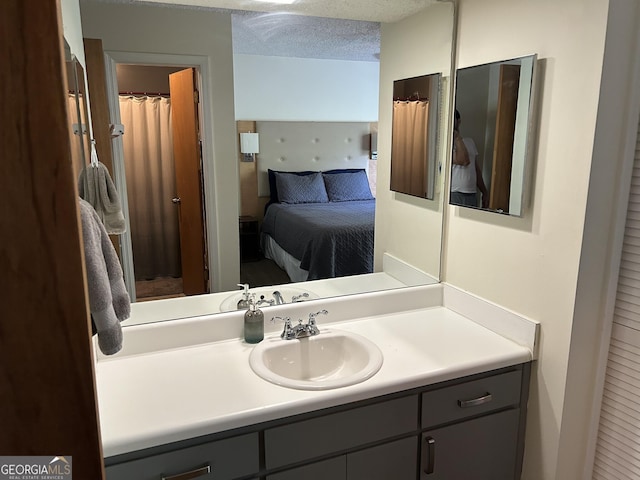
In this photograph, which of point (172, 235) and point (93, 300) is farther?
point (172, 235)

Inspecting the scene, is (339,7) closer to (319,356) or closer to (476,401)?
(319,356)

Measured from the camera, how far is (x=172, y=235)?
5.94ft

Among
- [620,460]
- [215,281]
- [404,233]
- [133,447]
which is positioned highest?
[404,233]

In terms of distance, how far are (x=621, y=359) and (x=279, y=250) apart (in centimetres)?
127

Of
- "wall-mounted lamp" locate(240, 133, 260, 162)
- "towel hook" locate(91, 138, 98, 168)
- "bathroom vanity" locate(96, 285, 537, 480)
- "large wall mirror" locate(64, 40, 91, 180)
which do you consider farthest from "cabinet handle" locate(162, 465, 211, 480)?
"wall-mounted lamp" locate(240, 133, 260, 162)

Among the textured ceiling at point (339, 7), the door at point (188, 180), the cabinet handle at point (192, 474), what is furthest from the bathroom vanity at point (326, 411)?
the textured ceiling at point (339, 7)

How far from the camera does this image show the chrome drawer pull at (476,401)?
1.61 m

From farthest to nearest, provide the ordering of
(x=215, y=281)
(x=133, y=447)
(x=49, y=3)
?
1. (x=215, y=281)
2. (x=133, y=447)
3. (x=49, y=3)

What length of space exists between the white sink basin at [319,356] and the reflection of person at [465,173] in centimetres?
69

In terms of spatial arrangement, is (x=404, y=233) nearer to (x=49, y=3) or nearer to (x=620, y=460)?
(x=620, y=460)

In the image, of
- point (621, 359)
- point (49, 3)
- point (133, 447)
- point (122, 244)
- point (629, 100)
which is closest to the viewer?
point (49, 3)

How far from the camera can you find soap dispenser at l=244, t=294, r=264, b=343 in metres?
1.73

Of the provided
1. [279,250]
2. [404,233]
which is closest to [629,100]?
[404,233]

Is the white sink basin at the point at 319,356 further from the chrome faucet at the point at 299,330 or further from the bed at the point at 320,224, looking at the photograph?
the bed at the point at 320,224
